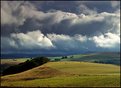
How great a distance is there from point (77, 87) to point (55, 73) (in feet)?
167

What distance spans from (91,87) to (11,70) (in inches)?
4375

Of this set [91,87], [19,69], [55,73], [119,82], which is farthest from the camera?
[19,69]

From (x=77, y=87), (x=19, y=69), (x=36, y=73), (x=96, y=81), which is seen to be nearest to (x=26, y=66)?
(x=19, y=69)

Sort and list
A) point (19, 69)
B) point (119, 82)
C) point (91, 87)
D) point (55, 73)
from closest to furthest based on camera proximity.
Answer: point (91, 87) < point (119, 82) < point (55, 73) < point (19, 69)

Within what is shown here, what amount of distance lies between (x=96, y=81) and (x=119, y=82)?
683 cm

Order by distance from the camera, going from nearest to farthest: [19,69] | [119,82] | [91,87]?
1. [91,87]
2. [119,82]
3. [19,69]

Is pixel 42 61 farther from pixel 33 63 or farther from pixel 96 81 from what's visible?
pixel 96 81

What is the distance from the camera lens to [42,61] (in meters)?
178

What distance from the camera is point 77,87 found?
2815 inches

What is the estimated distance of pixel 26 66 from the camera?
17312 cm

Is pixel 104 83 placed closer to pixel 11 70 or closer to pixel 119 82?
pixel 119 82

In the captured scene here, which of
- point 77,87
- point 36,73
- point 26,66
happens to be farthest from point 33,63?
point 77,87

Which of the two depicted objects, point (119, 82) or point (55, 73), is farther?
point (55, 73)

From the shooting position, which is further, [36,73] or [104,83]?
[36,73]
